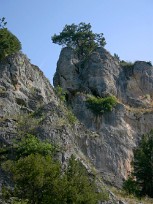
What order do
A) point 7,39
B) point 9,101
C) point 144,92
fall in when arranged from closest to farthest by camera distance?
point 9,101 → point 7,39 → point 144,92

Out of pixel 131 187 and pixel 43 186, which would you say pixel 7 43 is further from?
pixel 43 186

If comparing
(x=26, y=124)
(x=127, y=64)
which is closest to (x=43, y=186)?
(x=26, y=124)

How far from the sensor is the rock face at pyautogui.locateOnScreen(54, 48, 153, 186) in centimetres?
3884

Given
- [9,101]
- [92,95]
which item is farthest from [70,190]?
[92,95]

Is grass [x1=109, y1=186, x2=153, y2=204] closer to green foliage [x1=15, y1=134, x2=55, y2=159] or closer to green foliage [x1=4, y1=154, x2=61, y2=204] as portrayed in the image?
green foliage [x1=15, y1=134, x2=55, y2=159]

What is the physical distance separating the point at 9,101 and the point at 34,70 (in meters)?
7.75

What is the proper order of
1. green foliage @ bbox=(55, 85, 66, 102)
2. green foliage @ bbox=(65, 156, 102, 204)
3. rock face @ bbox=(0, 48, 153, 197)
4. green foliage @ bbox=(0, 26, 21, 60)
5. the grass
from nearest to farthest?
green foliage @ bbox=(65, 156, 102, 204) → the grass → rock face @ bbox=(0, 48, 153, 197) → green foliage @ bbox=(0, 26, 21, 60) → green foliage @ bbox=(55, 85, 66, 102)

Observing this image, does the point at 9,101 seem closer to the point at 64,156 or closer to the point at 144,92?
the point at 64,156

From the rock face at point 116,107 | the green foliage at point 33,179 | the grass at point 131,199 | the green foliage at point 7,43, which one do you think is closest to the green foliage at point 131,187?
the grass at point 131,199

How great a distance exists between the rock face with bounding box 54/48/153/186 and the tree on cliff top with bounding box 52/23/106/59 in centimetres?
224

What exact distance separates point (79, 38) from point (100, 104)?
1290 centimetres

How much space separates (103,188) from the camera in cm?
2711

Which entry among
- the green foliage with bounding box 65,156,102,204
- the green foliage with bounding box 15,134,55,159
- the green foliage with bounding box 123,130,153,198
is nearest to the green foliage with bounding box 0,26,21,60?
the green foliage with bounding box 15,134,55,159

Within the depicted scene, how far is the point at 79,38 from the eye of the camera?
52844mm
